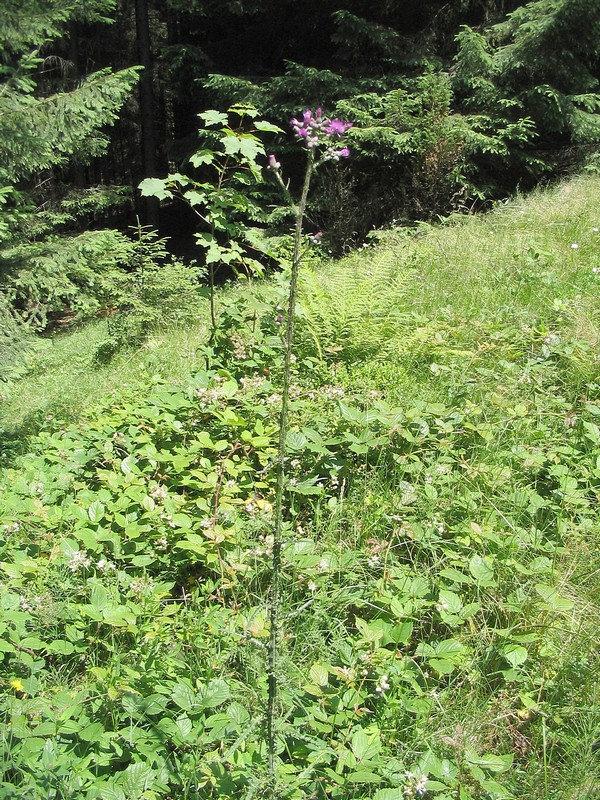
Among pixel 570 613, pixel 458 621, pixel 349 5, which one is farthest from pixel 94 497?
pixel 349 5

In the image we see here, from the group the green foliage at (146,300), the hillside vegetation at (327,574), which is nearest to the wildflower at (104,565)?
the hillside vegetation at (327,574)

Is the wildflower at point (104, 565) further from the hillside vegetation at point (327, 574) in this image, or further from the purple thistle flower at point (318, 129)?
the purple thistle flower at point (318, 129)

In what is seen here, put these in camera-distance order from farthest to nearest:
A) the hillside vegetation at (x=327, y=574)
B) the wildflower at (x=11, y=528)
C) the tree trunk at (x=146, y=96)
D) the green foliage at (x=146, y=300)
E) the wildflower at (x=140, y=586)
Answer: the tree trunk at (x=146, y=96) < the green foliage at (x=146, y=300) < the wildflower at (x=11, y=528) < the wildflower at (x=140, y=586) < the hillside vegetation at (x=327, y=574)

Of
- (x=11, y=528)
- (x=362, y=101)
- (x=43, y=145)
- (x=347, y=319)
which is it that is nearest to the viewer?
(x=11, y=528)

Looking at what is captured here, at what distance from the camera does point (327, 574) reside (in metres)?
2.02

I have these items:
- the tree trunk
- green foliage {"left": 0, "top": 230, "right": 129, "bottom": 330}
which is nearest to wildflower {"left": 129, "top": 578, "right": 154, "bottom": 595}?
green foliage {"left": 0, "top": 230, "right": 129, "bottom": 330}

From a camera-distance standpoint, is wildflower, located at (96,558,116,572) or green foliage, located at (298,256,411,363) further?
green foliage, located at (298,256,411,363)

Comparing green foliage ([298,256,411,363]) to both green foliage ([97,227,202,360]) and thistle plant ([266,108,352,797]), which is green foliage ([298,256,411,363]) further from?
green foliage ([97,227,202,360])

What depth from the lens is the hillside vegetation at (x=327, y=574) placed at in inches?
58.9

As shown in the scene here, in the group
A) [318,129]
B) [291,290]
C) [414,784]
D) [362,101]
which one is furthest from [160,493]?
[362,101]

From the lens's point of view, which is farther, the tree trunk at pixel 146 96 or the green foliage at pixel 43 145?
the tree trunk at pixel 146 96

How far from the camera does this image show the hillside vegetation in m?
1.50

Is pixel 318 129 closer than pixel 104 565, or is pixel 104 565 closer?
pixel 318 129

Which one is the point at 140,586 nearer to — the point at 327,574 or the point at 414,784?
the point at 327,574
